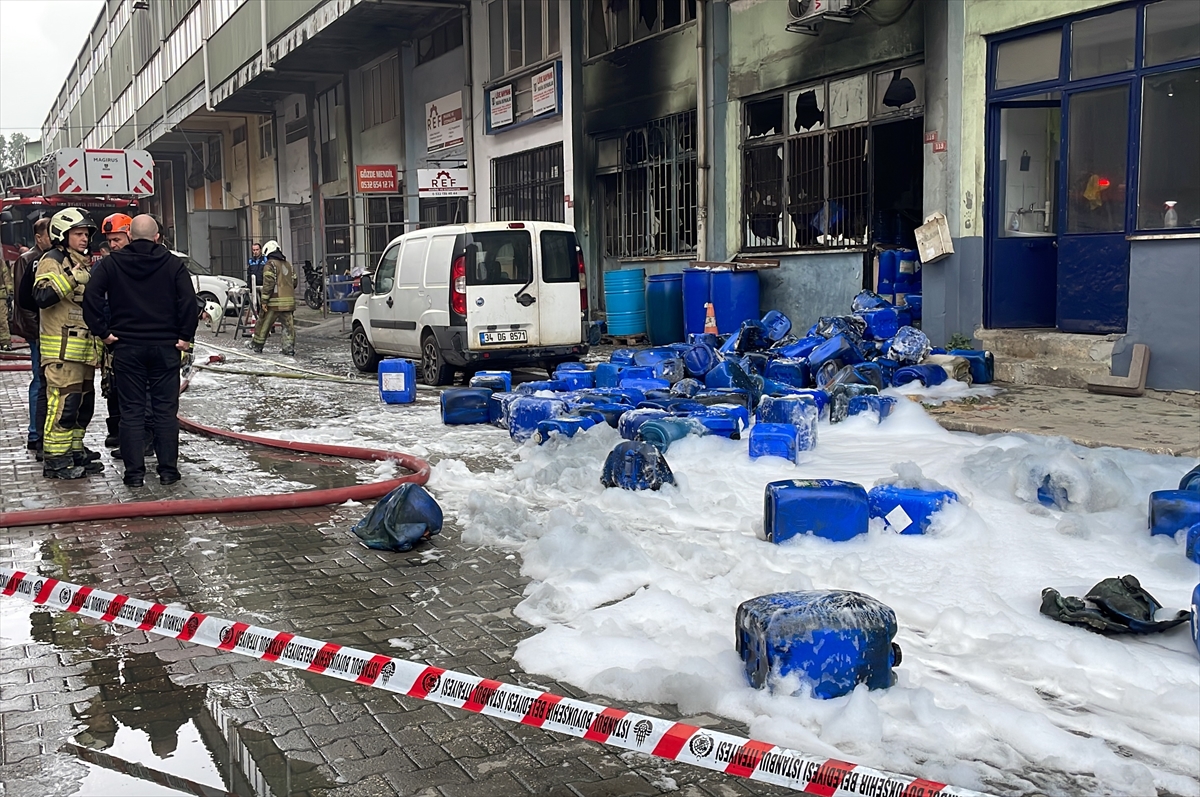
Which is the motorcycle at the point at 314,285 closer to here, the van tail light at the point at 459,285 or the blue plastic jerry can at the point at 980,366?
the van tail light at the point at 459,285

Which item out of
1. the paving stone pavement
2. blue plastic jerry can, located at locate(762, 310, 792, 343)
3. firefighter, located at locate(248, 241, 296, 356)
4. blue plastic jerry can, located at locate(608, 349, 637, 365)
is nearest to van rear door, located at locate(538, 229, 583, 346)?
blue plastic jerry can, located at locate(608, 349, 637, 365)

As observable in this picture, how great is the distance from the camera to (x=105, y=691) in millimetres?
4199

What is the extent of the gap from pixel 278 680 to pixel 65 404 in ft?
16.4

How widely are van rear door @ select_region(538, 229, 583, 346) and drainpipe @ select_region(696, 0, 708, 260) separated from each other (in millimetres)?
4169

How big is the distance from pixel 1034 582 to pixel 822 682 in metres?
1.84

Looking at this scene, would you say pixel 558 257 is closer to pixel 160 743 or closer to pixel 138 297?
pixel 138 297

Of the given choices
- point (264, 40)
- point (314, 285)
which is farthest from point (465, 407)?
point (264, 40)

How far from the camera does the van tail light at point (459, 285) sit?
1334 centimetres

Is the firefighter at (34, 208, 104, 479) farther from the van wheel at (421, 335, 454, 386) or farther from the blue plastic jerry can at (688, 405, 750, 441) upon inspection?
the van wheel at (421, 335, 454, 386)

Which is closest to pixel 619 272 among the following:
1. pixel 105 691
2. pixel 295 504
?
pixel 295 504

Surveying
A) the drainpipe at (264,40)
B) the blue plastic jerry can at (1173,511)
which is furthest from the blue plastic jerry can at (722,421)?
the drainpipe at (264,40)

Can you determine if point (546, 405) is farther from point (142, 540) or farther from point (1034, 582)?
point (1034, 582)

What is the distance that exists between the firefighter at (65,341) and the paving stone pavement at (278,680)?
5.86ft

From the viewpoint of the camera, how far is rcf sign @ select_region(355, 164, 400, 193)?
1041 inches
